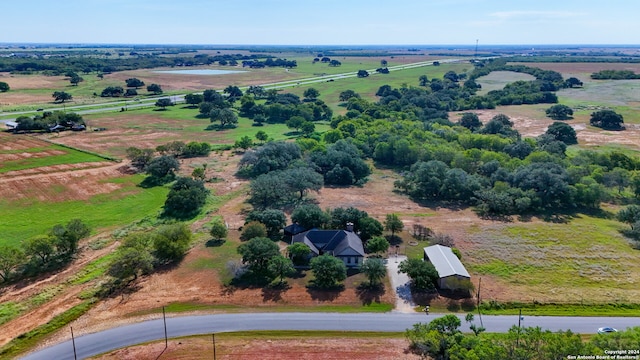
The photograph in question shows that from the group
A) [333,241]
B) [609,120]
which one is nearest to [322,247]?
[333,241]

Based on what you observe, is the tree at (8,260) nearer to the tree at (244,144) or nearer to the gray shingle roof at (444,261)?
the gray shingle roof at (444,261)

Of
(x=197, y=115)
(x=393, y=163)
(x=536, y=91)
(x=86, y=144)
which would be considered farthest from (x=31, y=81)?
(x=536, y=91)

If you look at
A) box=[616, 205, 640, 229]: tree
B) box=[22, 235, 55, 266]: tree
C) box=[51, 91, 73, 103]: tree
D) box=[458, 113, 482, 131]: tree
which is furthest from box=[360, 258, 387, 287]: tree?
box=[51, 91, 73, 103]: tree

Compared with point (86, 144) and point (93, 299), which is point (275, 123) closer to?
point (86, 144)

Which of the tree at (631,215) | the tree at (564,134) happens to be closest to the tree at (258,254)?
the tree at (631,215)

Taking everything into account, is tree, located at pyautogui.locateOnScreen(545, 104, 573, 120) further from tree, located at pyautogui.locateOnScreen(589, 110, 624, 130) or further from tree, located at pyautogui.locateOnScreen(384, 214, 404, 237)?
Answer: tree, located at pyautogui.locateOnScreen(384, 214, 404, 237)
